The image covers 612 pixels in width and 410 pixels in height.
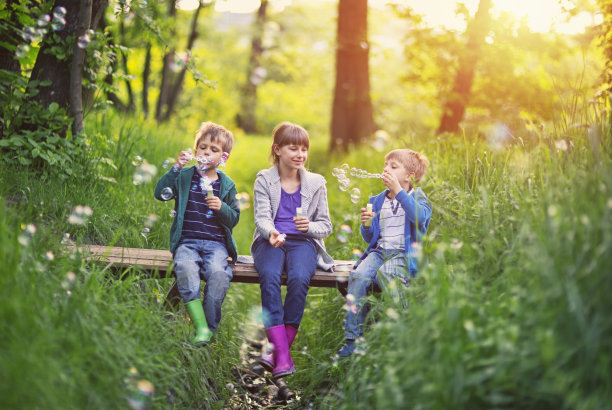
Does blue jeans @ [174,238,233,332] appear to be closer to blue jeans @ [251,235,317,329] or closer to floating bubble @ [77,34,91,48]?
blue jeans @ [251,235,317,329]

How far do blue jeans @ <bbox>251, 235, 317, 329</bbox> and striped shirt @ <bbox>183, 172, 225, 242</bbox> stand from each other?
32 centimetres

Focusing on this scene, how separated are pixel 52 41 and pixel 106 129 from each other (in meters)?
1.52

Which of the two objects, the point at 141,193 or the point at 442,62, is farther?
the point at 442,62

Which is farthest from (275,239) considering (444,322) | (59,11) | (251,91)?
(251,91)

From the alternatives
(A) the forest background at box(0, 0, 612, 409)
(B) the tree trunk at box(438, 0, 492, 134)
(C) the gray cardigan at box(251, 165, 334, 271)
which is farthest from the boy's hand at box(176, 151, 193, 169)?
(B) the tree trunk at box(438, 0, 492, 134)

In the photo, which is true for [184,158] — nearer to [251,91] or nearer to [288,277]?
[288,277]

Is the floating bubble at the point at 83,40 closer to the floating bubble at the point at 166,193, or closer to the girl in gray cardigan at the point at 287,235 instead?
the floating bubble at the point at 166,193

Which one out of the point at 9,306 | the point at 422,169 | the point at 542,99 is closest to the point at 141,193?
the point at 422,169

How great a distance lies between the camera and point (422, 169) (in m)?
3.98

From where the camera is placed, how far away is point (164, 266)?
3588 mm

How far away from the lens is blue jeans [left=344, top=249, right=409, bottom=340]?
11.1ft

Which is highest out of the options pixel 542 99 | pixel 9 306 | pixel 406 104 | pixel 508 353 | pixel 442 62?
pixel 406 104

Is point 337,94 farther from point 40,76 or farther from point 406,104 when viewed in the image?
point 406,104

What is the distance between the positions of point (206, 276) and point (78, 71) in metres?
2.24
